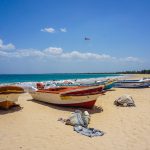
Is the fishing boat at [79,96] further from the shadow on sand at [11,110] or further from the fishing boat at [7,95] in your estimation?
the fishing boat at [7,95]

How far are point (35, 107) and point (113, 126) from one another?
4.55 meters

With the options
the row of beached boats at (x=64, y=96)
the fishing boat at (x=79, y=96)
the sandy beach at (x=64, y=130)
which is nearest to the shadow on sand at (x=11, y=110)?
the sandy beach at (x=64, y=130)

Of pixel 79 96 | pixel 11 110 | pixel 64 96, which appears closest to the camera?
pixel 11 110

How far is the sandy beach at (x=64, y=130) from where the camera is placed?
6.98 m

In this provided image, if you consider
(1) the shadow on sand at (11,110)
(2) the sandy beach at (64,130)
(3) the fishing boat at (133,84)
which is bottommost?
(2) the sandy beach at (64,130)

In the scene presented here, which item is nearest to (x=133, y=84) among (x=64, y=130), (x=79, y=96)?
(x=79, y=96)

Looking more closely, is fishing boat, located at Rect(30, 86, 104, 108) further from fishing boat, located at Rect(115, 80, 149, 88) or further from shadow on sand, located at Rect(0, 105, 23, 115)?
fishing boat, located at Rect(115, 80, 149, 88)

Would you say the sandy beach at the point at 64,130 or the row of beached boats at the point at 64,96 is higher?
the row of beached boats at the point at 64,96

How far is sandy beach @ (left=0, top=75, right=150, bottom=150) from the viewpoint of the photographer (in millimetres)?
6980

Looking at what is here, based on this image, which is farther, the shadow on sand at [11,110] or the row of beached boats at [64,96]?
the row of beached boats at [64,96]

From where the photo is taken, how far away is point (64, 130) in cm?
832

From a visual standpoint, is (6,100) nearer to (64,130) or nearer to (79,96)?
(79,96)

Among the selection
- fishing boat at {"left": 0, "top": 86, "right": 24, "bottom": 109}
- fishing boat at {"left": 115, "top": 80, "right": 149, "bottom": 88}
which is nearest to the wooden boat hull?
fishing boat at {"left": 0, "top": 86, "right": 24, "bottom": 109}

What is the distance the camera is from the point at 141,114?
36.8 ft
